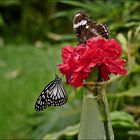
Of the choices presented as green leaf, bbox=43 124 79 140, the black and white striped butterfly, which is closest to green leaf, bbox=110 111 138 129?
green leaf, bbox=43 124 79 140

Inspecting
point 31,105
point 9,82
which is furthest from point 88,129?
point 9,82

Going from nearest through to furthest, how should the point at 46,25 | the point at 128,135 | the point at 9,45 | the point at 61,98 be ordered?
the point at 61,98, the point at 128,135, the point at 9,45, the point at 46,25

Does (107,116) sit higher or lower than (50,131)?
higher

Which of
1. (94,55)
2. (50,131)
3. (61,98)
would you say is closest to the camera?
(94,55)

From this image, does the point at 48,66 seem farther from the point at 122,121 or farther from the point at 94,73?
the point at 94,73

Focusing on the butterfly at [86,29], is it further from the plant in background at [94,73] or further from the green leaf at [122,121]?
the green leaf at [122,121]

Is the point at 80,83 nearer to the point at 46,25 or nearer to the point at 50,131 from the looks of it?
the point at 50,131

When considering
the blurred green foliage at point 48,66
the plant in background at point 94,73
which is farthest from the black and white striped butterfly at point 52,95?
the blurred green foliage at point 48,66

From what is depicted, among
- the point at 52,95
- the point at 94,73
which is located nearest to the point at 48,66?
the point at 52,95
